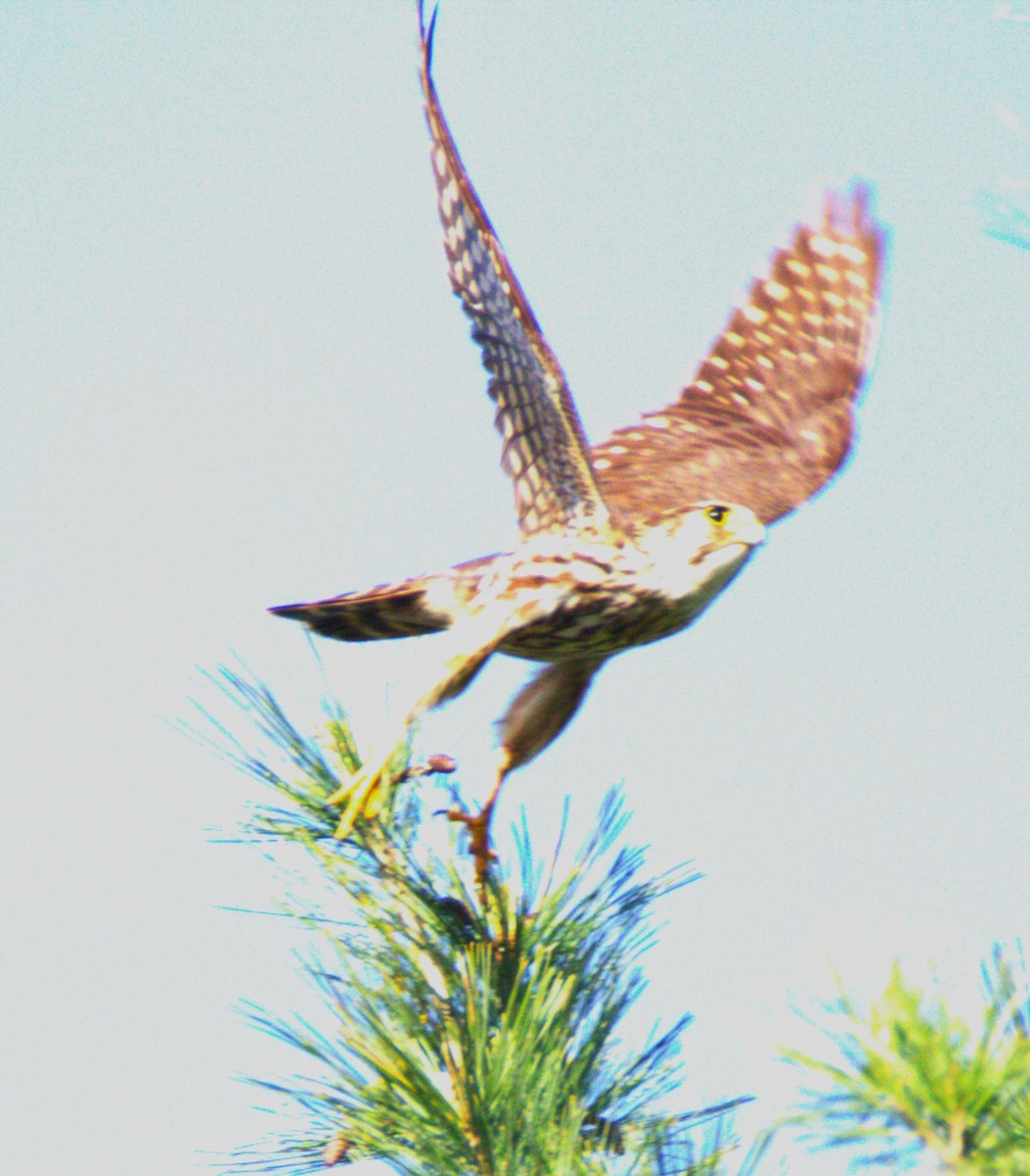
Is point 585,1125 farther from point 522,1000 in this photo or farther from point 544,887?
point 544,887

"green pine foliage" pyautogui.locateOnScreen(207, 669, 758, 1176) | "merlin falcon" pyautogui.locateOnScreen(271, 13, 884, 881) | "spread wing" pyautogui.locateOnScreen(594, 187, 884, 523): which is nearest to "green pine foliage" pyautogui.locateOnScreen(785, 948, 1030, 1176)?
"green pine foliage" pyautogui.locateOnScreen(207, 669, 758, 1176)

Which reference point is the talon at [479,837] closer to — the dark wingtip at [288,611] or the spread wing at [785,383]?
the dark wingtip at [288,611]

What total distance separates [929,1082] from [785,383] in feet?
15.5

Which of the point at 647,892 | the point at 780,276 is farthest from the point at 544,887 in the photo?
the point at 780,276

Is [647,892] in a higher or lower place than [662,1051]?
higher

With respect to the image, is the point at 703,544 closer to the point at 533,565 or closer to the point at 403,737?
the point at 533,565

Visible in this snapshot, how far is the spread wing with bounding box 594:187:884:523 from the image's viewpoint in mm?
5301

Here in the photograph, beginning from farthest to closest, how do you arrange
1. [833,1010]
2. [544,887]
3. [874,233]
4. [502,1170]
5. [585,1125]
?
[874,233] < [544,887] < [585,1125] < [502,1170] < [833,1010]

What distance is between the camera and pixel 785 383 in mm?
5871

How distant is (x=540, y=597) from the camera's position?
12.0ft

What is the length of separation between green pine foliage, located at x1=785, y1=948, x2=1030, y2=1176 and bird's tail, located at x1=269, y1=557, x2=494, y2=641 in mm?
2441

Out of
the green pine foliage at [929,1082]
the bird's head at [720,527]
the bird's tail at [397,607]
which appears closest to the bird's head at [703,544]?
the bird's head at [720,527]

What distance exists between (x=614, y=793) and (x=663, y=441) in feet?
9.45

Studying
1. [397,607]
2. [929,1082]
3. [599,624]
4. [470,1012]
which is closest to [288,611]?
[397,607]
